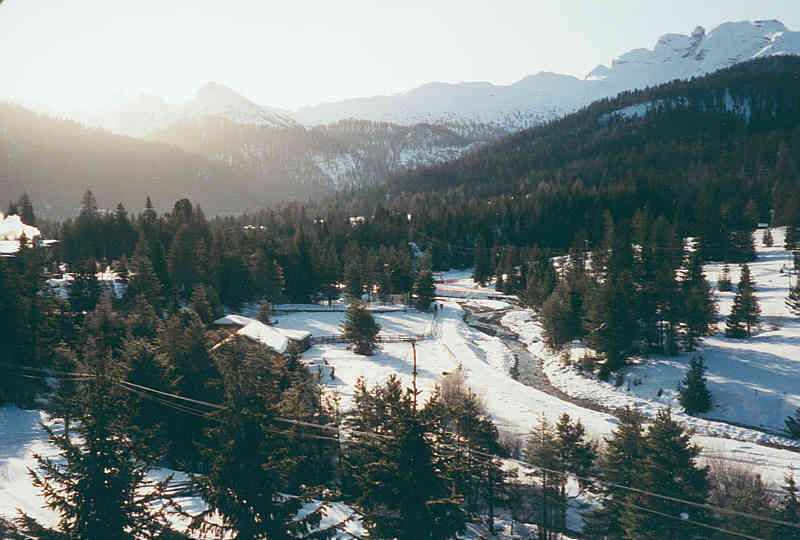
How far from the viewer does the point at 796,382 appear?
38062 millimetres

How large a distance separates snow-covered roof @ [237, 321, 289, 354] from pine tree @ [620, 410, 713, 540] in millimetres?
32751

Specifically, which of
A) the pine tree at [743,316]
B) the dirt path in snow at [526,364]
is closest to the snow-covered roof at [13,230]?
the dirt path in snow at [526,364]

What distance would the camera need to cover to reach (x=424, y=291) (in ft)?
256

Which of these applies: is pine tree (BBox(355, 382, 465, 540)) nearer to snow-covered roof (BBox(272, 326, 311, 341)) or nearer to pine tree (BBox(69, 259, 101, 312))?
snow-covered roof (BBox(272, 326, 311, 341))

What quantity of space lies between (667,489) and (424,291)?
193 feet

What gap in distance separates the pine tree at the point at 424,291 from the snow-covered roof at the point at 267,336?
32.7 m

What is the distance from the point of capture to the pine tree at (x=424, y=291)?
78062 millimetres

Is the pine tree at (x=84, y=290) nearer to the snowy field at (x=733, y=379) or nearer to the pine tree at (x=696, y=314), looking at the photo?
the snowy field at (x=733, y=379)

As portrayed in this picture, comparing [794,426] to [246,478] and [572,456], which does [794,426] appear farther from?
[246,478]

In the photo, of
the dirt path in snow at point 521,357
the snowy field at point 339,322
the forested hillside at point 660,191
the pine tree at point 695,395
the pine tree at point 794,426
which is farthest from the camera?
A: the forested hillside at point 660,191

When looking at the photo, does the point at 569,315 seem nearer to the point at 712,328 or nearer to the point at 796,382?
the point at 712,328

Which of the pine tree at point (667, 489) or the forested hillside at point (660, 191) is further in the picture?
the forested hillside at point (660, 191)

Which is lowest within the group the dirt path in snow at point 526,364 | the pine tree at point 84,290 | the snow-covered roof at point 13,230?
the dirt path in snow at point 526,364

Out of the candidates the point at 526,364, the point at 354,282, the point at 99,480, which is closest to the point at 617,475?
the point at 99,480
